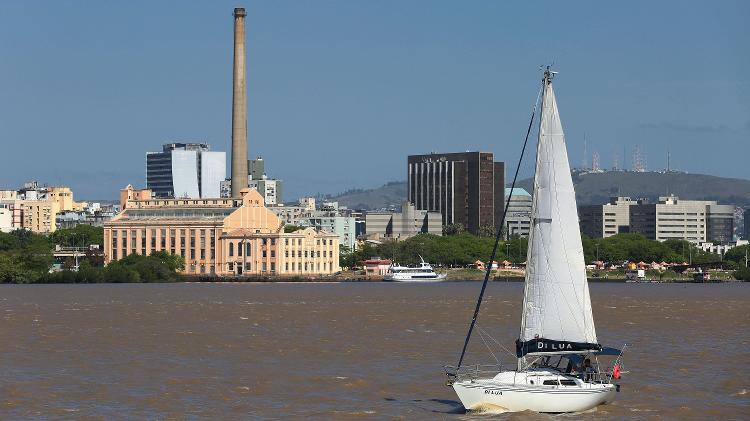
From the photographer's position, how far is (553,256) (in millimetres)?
50844

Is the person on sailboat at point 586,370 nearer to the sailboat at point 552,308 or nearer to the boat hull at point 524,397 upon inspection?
the sailboat at point 552,308

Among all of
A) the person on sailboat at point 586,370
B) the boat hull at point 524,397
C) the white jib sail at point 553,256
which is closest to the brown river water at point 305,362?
the boat hull at point 524,397

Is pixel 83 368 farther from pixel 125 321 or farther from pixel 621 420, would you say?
pixel 125 321

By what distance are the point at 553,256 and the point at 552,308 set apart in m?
1.66

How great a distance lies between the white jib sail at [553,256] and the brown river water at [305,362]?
2.85 m

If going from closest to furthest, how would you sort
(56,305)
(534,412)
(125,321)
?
(534,412)
(125,321)
(56,305)

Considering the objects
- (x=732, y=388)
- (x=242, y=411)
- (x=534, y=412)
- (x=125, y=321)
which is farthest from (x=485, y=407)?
(x=125, y=321)

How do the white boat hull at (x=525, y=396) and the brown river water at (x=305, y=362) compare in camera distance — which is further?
the brown river water at (x=305, y=362)

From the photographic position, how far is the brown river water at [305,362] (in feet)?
175

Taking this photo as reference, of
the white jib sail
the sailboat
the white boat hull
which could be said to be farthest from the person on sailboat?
the white jib sail

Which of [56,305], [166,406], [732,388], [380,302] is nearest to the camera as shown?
[166,406]

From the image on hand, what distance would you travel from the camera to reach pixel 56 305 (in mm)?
140625

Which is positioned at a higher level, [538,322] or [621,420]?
[538,322]

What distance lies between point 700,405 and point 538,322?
7.93 m
